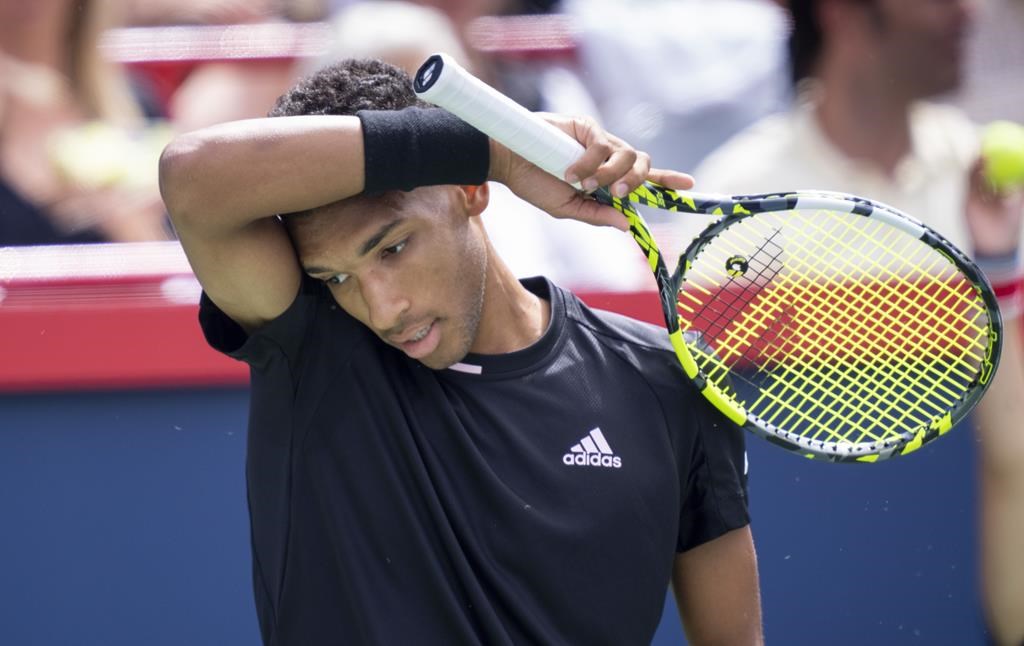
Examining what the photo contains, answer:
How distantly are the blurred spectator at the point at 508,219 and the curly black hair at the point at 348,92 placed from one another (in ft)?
4.74

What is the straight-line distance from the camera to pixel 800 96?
3.38 m

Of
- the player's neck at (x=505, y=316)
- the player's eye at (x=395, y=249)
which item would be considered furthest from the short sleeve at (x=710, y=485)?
the player's eye at (x=395, y=249)

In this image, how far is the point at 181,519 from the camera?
3066mm

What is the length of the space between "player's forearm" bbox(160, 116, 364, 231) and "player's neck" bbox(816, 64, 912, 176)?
2.08 m

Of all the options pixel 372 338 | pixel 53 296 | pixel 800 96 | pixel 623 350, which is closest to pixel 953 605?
pixel 800 96

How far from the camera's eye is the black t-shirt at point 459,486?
168 cm

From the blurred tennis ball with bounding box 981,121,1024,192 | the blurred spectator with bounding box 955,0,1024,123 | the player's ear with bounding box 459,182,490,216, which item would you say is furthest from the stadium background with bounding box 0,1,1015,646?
the player's ear with bounding box 459,182,490,216

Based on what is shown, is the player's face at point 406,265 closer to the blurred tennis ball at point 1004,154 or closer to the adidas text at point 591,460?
the adidas text at point 591,460

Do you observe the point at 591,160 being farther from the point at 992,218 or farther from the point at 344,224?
the point at 992,218

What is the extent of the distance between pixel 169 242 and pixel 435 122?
6.05 feet

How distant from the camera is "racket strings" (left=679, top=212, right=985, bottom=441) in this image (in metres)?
2.07

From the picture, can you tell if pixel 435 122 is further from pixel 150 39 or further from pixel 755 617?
pixel 150 39

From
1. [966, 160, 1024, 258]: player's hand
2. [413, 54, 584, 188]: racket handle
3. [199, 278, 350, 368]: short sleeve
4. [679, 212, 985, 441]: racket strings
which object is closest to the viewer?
[413, 54, 584, 188]: racket handle

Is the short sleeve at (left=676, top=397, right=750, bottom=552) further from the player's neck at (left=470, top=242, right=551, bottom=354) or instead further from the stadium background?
the stadium background
